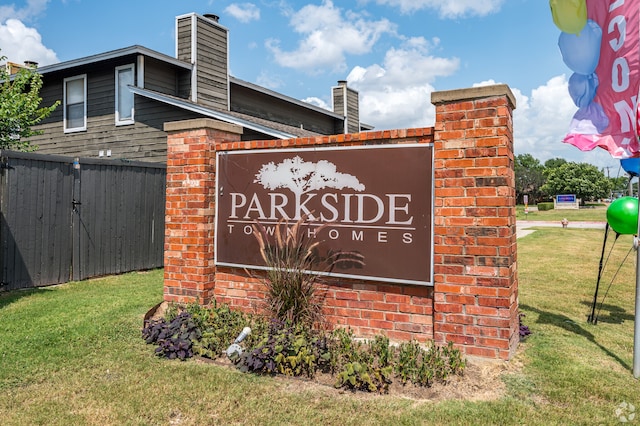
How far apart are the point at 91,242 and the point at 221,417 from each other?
6.14 metres

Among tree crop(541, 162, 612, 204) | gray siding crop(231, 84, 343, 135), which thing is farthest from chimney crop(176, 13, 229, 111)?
tree crop(541, 162, 612, 204)

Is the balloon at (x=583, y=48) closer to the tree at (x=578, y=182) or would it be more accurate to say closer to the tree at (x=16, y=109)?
the tree at (x=16, y=109)

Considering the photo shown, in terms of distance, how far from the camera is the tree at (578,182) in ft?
206

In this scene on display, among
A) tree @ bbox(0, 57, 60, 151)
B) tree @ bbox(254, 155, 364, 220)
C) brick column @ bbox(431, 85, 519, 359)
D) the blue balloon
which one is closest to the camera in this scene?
brick column @ bbox(431, 85, 519, 359)

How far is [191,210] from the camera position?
5.02 meters

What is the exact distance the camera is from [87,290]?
689cm

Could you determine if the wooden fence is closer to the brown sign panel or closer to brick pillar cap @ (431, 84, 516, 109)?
the brown sign panel

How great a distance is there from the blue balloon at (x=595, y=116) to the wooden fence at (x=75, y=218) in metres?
7.45

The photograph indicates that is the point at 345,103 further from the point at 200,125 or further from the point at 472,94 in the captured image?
the point at 472,94

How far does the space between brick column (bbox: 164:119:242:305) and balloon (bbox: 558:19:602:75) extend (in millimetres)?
3675

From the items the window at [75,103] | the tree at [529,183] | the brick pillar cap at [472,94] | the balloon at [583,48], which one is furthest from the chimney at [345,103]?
the tree at [529,183]

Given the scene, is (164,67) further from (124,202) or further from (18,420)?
(18,420)

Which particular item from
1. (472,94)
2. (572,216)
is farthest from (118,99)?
(572,216)

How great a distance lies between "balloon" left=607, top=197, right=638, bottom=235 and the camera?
4629 mm
